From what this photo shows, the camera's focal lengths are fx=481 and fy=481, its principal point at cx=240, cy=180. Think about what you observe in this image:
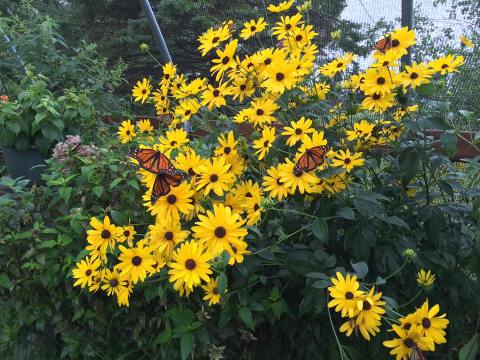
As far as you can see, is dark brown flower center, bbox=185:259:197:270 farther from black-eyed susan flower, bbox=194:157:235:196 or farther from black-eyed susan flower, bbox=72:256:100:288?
black-eyed susan flower, bbox=72:256:100:288

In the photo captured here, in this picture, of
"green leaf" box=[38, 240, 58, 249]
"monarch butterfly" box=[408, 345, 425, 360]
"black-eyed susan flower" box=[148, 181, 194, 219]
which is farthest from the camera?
"green leaf" box=[38, 240, 58, 249]

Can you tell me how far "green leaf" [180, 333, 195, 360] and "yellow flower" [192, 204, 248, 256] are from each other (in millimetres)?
369

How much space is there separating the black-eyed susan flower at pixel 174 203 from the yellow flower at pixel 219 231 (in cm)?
5

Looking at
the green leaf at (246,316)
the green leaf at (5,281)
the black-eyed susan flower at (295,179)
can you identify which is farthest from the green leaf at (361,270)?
the green leaf at (5,281)

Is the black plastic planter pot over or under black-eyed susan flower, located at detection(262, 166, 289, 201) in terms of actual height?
under

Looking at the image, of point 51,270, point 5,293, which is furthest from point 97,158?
point 5,293

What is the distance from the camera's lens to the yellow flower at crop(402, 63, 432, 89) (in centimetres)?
113

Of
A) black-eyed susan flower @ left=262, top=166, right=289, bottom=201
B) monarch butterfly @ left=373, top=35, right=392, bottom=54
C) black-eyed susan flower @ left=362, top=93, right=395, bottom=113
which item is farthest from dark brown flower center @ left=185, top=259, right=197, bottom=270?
monarch butterfly @ left=373, top=35, right=392, bottom=54

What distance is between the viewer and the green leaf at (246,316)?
1.14 meters

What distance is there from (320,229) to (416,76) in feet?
1.42

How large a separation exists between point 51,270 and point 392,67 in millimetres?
1124

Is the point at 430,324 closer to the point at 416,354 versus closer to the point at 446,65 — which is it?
the point at 416,354

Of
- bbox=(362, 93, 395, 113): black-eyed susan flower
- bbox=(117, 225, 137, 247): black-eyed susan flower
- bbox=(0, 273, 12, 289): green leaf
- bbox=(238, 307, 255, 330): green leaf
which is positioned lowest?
bbox=(0, 273, 12, 289): green leaf

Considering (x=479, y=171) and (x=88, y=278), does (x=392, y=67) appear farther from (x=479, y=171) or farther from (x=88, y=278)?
(x=88, y=278)
